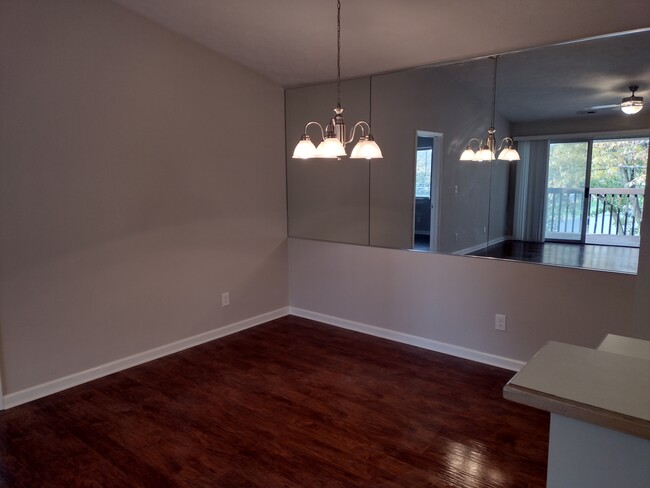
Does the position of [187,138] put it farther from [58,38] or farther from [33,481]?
[33,481]

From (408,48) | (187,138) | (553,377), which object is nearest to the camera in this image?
(553,377)

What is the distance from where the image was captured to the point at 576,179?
9.84ft

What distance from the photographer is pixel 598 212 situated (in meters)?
2.91

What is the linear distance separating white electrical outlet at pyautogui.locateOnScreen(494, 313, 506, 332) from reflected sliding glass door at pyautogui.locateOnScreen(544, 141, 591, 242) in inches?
27.8

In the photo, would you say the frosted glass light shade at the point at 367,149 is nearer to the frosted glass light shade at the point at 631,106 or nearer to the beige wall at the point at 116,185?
the frosted glass light shade at the point at 631,106

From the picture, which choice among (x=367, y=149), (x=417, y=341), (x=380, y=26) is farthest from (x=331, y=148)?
(x=417, y=341)

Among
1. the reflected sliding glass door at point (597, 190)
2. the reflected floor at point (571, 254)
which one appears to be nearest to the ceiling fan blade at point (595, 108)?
the reflected sliding glass door at point (597, 190)

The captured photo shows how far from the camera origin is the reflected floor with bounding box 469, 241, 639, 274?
2867 mm

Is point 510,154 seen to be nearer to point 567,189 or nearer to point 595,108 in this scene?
point 567,189

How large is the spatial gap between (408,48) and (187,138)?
1.89 metres

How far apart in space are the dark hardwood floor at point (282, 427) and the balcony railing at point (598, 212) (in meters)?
1.21

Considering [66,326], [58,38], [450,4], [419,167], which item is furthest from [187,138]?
[450,4]

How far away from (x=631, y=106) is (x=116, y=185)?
347cm

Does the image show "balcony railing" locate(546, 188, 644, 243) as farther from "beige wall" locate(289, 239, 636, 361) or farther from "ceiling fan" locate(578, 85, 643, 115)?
"ceiling fan" locate(578, 85, 643, 115)
